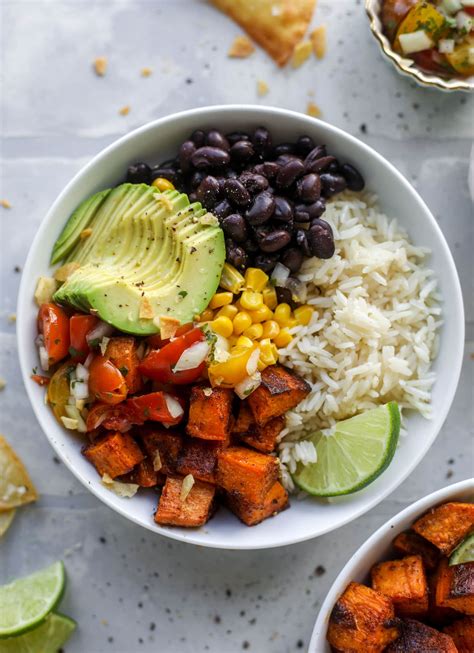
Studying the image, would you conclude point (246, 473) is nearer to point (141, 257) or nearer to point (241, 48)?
point (141, 257)

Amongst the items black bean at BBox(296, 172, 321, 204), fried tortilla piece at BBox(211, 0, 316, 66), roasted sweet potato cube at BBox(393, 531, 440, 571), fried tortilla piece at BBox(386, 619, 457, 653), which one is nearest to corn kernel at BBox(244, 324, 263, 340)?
black bean at BBox(296, 172, 321, 204)

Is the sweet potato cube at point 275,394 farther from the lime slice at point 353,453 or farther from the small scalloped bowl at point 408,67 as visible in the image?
the small scalloped bowl at point 408,67

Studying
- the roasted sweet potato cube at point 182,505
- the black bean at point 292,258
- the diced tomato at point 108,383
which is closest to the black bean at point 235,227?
the black bean at point 292,258

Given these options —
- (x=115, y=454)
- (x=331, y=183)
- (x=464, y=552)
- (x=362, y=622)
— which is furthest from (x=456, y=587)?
(x=331, y=183)

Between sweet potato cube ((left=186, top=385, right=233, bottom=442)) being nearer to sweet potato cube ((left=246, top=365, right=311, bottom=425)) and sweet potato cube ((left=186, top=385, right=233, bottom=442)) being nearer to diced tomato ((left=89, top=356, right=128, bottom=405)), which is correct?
sweet potato cube ((left=246, top=365, right=311, bottom=425))

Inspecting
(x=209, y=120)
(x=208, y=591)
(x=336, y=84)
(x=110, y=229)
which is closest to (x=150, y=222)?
(x=110, y=229)

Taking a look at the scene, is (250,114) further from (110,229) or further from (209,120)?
(110,229)
